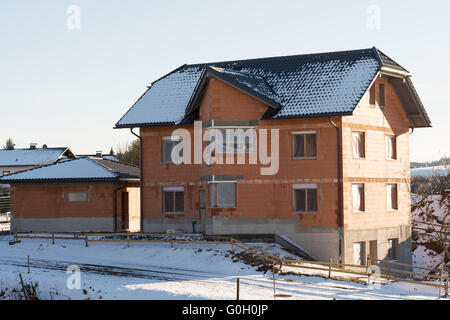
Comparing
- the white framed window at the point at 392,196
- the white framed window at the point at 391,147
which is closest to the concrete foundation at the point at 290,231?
the white framed window at the point at 392,196

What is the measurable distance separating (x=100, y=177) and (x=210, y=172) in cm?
931

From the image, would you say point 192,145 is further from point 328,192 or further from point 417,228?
point 417,228

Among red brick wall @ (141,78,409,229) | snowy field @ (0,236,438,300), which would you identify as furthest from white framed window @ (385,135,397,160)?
snowy field @ (0,236,438,300)

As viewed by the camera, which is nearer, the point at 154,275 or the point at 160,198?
the point at 154,275


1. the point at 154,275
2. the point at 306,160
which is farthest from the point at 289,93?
the point at 154,275

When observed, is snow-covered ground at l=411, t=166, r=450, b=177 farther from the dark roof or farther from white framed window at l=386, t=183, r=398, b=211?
the dark roof

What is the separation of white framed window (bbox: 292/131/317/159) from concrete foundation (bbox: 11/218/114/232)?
1323 centimetres

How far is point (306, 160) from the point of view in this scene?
114 ft

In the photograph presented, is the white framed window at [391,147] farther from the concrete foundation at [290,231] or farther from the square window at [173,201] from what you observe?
the square window at [173,201]

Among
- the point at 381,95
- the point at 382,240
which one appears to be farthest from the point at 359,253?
the point at 381,95

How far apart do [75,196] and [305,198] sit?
15644 millimetres

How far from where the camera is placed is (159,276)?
29.0 m
